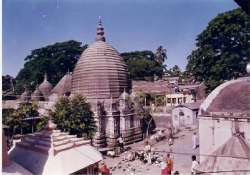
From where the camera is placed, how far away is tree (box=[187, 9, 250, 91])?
2870 centimetres

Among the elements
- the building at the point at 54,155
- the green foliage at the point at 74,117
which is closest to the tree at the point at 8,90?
the building at the point at 54,155

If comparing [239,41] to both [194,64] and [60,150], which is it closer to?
[194,64]

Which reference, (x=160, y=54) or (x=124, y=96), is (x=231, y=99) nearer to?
(x=124, y=96)

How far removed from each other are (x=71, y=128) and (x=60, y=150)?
998 cm

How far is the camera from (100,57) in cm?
3188

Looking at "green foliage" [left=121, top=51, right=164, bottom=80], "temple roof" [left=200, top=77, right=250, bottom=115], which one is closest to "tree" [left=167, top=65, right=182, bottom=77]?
"green foliage" [left=121, top=51, right=164, bottom=80]

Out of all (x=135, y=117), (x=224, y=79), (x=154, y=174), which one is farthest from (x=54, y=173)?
(x=224, y=79)

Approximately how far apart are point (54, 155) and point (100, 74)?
21.5 m

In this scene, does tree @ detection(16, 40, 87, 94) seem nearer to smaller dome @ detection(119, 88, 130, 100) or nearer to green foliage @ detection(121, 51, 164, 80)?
green foliage @ detection(121, 51, 164, 80)

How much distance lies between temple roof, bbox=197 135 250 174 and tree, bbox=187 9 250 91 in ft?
48.5

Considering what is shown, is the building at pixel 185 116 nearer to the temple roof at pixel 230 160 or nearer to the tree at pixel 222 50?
the tree at pixel 222 50

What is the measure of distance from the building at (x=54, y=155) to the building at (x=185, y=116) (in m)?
23.1

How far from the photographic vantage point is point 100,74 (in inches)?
1209

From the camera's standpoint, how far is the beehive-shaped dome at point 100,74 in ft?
99.0
